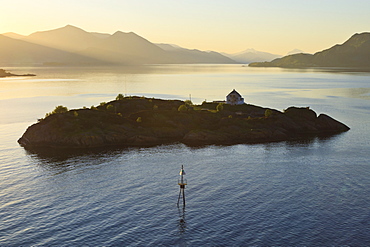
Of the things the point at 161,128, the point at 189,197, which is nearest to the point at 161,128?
the point at 161,128

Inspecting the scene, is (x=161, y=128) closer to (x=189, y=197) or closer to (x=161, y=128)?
(x=161, y=128)

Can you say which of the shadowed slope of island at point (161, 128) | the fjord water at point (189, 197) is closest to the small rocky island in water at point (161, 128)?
the shadowed slope of island at point (161, 128)

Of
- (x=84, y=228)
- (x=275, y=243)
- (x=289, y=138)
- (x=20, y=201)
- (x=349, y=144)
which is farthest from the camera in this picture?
(x=289, y=138)

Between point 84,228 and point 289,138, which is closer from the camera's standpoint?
point 84,228

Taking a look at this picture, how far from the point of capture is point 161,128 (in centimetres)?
12062

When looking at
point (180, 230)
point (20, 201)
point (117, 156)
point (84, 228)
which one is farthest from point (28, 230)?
point (117, 156)

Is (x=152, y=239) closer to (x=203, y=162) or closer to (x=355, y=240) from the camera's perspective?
(x=355, y=240)

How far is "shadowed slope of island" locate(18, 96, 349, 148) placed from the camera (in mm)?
108562

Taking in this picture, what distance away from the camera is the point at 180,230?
176 feet

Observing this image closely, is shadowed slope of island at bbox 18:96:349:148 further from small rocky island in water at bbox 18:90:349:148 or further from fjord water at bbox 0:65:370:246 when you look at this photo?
fjord water at bbox 0:65:370:246

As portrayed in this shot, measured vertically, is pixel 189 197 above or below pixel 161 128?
below

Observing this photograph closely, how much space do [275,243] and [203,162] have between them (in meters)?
41.1

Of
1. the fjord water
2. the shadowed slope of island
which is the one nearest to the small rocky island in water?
the shadowed slope of island

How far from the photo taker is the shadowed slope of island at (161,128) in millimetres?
108562
